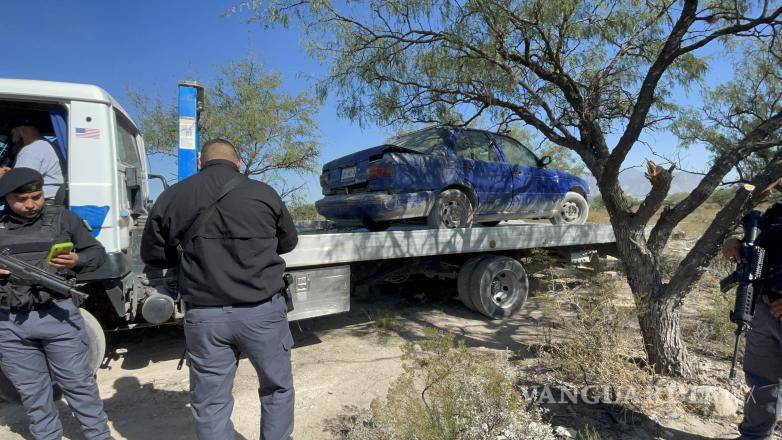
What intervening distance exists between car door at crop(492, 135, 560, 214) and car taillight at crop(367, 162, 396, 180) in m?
1.95

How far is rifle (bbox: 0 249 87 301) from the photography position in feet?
7.15

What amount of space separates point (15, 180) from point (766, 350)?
162 inches

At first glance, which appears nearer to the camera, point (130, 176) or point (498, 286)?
point (130, 176)

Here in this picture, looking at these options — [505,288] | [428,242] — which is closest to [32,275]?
[428,242]

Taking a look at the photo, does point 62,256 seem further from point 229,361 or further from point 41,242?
point 229,361

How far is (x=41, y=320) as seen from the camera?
2.28m

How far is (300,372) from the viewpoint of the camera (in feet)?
12.1

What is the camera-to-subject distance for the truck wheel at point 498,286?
4.95 meters

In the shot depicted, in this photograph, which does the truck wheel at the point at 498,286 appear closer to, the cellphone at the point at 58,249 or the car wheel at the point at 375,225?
the car wheel at the point at 375,225

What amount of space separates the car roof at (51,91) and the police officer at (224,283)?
163 cm

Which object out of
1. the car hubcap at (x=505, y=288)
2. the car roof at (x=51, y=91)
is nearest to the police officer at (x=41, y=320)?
the car roof at (x=51, y=91)

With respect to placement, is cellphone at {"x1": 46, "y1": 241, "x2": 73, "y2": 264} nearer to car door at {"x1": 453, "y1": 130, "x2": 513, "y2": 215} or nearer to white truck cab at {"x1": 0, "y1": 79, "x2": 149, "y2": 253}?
white truck cab at {"x1": 0, "y1": 79, "x2": 149, "y2": 253}

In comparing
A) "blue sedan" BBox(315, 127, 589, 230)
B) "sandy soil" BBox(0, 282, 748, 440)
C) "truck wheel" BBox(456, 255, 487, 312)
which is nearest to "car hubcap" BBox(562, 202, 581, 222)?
"blue sedan" BBox(315, 127, 589, 230)

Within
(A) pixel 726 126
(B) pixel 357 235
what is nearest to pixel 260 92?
(B) pixel 357 235
